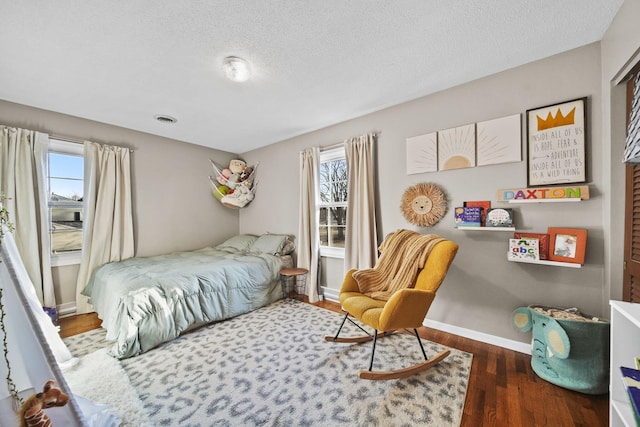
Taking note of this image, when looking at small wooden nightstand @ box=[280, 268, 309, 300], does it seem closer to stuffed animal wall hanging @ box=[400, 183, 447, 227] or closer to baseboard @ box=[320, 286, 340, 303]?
baseboard @ box=[320, 286, 340, 303]

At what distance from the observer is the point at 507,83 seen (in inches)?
80.4

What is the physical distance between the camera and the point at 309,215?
11.2 feet

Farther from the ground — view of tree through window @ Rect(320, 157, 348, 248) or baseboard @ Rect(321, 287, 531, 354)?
view of tree through window @ Rect(320, 157, 348, 248)

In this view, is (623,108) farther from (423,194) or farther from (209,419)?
(209,419)

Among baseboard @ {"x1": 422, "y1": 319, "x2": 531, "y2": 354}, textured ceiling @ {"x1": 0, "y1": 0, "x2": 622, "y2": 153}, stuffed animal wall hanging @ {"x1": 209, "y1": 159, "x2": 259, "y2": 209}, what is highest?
textured ceiling @ {"x1": 0, "y1": 0, "x2": 622, "y2": 153}

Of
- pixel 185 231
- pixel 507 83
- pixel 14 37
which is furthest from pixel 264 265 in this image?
pixel 507 83

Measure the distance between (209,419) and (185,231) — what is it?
309 centimetres

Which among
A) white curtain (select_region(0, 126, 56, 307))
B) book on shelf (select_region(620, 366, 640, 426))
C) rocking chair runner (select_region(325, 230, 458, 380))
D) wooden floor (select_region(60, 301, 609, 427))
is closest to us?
book on shelf (select_region(620, 366, 640, 426))

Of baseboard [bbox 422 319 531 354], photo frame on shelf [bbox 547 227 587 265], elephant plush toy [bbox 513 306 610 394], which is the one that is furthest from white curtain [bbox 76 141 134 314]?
photo frame on shelf [bbox 547 227 587 265]

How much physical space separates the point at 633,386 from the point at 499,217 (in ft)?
4.51

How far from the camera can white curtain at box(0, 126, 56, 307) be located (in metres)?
2.48

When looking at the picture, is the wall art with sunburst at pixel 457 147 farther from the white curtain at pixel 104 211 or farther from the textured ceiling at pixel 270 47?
the white curtain at pixel 104 211

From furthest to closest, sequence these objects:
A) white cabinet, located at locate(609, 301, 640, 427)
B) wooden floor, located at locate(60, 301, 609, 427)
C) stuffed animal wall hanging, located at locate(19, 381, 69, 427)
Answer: wooden floor, located at locate(60, 301, 609, 427), white cabinet, located at locate(609, 301, 640, 427), stuffed animal wall hanging, located at locate(19, 381, 69, 427)

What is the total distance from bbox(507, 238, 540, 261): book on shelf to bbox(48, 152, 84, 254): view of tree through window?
458 cm
